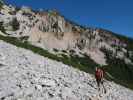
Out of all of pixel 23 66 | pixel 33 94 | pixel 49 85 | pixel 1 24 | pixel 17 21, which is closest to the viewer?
pixel 33 94

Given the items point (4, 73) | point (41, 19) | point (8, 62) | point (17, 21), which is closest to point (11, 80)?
point (4, 73)

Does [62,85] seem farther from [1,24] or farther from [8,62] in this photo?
[1,24]

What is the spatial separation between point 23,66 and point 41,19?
476 ft

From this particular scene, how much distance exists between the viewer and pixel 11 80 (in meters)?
26.6

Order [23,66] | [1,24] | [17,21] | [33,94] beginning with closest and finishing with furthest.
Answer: [33,94] → [23,66] → [1,24] → [17,21]

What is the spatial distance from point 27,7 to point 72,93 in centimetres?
16745

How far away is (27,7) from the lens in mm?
190125

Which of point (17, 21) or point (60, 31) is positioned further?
point (60, 31)

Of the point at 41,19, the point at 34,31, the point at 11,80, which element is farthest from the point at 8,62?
the point at 41,19

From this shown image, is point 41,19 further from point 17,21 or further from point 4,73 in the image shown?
point 4,73

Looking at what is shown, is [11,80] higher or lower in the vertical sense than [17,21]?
lower

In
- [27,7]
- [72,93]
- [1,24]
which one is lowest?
[72,93]

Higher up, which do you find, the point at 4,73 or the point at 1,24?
the point at 1,24

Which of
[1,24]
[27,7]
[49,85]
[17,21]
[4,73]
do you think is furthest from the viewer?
[27,7]
